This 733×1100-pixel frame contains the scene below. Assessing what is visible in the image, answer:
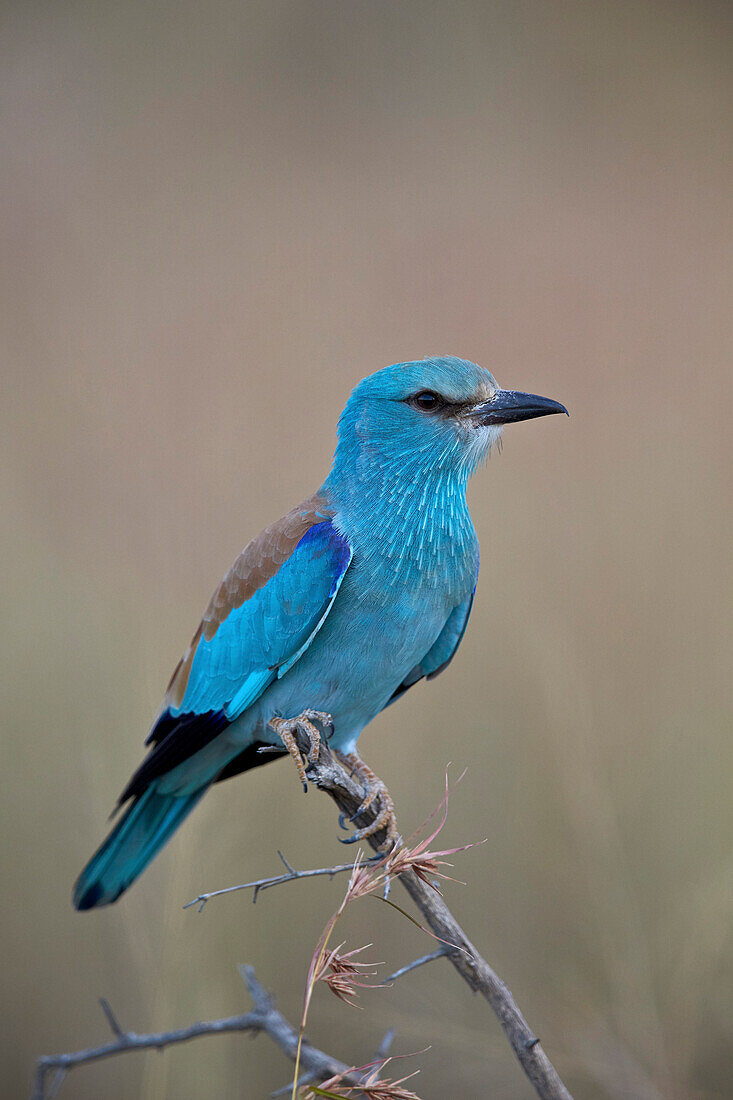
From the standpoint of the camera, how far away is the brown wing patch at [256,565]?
1.81 meters

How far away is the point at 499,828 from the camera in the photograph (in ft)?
7.45

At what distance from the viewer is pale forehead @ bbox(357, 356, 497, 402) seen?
1.83 m

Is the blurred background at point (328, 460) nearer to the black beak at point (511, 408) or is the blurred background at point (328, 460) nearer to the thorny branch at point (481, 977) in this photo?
the thorny branch at point (481, 977)

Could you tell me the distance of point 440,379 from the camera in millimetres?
1823

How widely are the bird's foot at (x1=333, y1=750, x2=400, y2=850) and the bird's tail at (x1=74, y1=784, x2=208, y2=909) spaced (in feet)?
1.18

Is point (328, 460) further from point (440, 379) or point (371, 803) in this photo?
point (371, 803)

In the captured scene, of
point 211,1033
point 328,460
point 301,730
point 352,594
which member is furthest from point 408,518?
point 328,460

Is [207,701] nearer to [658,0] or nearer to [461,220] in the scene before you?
[461,220]

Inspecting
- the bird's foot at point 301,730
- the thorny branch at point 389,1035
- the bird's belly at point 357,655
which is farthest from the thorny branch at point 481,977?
the bird's belly at point 357,655

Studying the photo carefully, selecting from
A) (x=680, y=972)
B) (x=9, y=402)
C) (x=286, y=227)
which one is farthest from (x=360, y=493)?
(x=286, y=227)

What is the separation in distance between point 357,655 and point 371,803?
0.28m

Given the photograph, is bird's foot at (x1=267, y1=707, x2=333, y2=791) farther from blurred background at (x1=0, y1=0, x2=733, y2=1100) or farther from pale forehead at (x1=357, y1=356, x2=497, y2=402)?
pale forehead at (x1=357, y1=356, x2=497, y2=402)

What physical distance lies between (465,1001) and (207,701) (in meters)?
0.89

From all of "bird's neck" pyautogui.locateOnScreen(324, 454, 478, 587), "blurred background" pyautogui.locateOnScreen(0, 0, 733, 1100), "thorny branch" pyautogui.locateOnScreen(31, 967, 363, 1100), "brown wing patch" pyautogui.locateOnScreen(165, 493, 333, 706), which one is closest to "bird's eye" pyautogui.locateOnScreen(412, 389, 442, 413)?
"bird's neck" pyautogui.locateOnScreen(324, 454, 478, 587)
